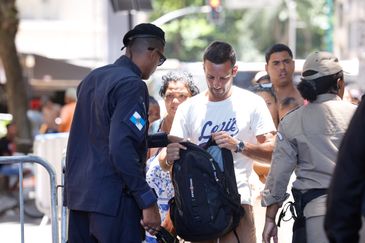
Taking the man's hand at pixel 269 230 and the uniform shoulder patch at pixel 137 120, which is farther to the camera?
the man's hand at pixel 269 230

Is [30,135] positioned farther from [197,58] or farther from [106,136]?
[197,58]

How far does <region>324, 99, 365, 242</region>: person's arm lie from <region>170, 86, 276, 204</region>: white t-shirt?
2548 millimetres

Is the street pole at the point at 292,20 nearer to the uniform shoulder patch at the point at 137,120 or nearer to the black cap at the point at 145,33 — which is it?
the black cap at the point at 145,33

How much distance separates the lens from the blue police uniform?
211 inches

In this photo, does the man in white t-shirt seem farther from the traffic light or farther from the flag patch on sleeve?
the traffic light

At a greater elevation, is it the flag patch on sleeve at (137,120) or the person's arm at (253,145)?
the flag patch on sleeve at (137,120)

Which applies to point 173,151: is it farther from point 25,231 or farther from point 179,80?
point 25,231

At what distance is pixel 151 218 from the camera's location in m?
5.45

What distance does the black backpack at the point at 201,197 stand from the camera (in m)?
5.88

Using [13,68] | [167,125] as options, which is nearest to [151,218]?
[167,125]

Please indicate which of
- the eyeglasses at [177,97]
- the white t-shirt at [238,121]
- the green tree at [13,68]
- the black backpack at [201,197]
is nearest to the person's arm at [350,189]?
the black backpack at [201,197]

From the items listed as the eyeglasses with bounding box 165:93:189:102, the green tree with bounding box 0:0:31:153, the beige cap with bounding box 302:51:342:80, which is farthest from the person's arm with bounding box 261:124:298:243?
the green tree with bounding box 0:0:31:153

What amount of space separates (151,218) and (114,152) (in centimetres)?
44

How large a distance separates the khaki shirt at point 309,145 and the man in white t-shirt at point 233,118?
48cm
